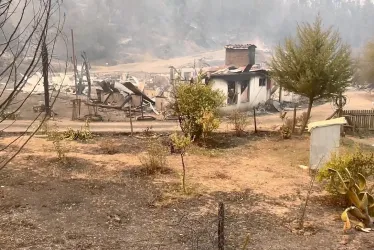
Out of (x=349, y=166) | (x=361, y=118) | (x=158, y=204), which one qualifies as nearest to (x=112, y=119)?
(x=361, y=118)

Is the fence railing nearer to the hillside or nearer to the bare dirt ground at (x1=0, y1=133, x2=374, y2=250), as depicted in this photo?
the bare dirt ground at (x1=0, y1=133, x2=374, y2=250)

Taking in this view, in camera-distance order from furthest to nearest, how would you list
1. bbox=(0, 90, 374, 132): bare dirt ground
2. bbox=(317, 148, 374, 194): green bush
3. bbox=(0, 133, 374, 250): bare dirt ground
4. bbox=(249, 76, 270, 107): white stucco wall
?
bbox=(249, 76, 270, 107): white stucco wall < bbox=(0, 90, 374, 132): bare dirt ground < bbox=(317, 148, 374, 194): green bush < bbox=(0, 133, 374, 250): bare dirt ground

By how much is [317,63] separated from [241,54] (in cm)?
Answer: 2100

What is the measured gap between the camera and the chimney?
1406 inches

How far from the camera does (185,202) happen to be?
8.56m

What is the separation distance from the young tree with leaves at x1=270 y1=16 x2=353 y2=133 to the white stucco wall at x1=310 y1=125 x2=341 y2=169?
189 inches

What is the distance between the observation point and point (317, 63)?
15.5 m

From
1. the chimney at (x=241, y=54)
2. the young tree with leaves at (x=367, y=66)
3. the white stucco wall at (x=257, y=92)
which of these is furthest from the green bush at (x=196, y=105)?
the young tree with leaves at (x=367, y=66)

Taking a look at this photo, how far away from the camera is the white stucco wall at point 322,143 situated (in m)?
11.2

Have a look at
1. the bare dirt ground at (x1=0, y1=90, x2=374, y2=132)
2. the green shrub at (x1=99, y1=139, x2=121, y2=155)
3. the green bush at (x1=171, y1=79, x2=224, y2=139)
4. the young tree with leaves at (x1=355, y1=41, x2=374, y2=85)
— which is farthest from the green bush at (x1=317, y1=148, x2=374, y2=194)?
the young tree with leaves at (x1=355, y1=41, x2=374, y2=85)

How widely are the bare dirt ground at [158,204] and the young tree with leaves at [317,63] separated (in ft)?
12.9

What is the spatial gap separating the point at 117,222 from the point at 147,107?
21.1 metres

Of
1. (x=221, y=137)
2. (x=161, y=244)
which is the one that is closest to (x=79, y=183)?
(x=161, y=244)

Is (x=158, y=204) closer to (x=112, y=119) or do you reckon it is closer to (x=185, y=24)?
(x=112, y=119)
